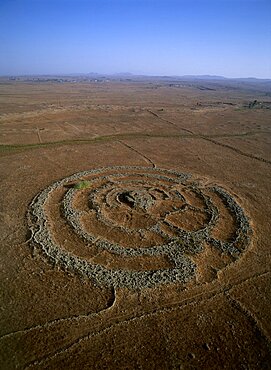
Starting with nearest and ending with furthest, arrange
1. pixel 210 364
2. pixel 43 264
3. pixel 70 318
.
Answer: pixel 210 364 → pixel 70 318 → pixel 43 264

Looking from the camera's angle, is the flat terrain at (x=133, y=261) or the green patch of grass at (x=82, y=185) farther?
the green patch of grass at (x=82, y=185)

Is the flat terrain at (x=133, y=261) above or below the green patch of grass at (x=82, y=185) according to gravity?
below

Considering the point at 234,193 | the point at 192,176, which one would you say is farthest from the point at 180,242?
the point at 192,176

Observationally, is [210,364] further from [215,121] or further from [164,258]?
[215,121]

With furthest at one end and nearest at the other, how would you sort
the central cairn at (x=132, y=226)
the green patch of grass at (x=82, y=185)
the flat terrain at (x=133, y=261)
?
the green patch of grass at (x=82, y=185) < the central cairn at (x=132, y=226) < the flat terrain at (x=133, y=261)

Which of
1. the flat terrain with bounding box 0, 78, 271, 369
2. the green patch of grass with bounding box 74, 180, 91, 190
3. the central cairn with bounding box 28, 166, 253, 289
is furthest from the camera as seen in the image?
the green patch of grass with bounding box 74, 180, 91, 190

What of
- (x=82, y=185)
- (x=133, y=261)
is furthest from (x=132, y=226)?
(x=82, y=185)
